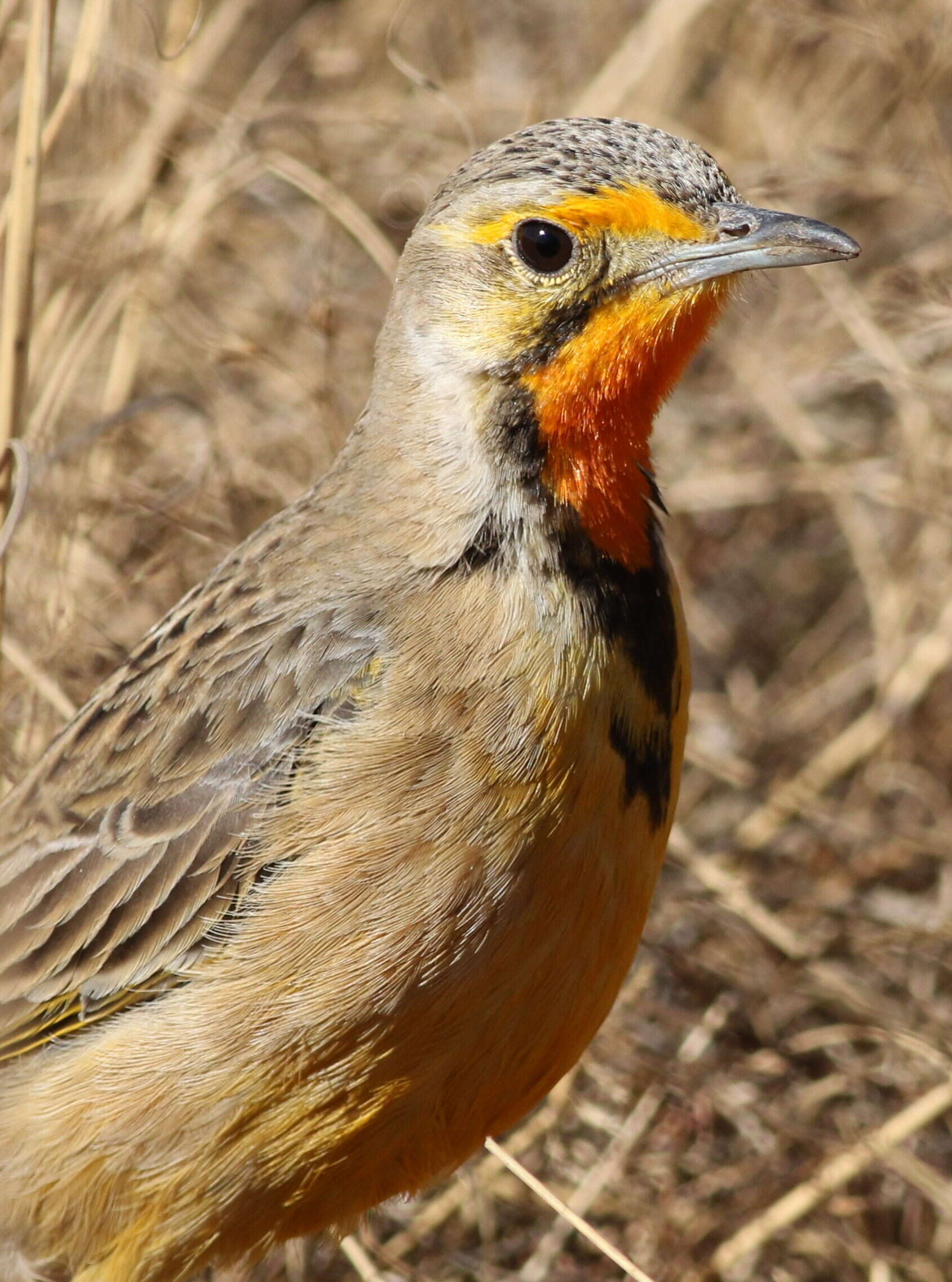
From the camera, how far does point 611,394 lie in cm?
409

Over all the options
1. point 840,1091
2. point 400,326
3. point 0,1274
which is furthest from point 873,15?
point 0,1274

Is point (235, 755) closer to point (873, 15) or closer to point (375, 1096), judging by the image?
point (375, 1096)

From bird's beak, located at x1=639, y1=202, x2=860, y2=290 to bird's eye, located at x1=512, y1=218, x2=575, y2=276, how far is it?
0.19m

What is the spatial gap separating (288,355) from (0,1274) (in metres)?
4.08

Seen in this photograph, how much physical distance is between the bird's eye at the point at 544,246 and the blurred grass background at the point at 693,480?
925 mm

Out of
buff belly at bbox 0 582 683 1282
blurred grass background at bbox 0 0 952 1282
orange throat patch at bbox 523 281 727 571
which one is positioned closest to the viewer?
buff belly at bbox 0 582 683 1282

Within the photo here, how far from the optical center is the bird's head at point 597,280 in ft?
13.3

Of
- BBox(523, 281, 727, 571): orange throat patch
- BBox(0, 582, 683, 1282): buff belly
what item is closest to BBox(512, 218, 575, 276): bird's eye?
BBox(523, 281, 727, 571): orange throat patch

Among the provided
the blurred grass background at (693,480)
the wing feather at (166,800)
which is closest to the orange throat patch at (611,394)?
the wing feather at (166,800)

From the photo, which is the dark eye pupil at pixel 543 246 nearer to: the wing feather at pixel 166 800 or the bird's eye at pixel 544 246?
the bird's eye at pixel 544 246

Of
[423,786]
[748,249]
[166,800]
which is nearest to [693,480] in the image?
[748,249]

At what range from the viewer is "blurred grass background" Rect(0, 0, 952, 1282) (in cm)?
573

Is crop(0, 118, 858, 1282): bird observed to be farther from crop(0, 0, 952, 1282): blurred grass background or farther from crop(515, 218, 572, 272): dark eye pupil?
crop(0, 0, 952, 1282): blurred grass background

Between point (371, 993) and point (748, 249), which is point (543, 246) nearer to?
point (748, 249)
